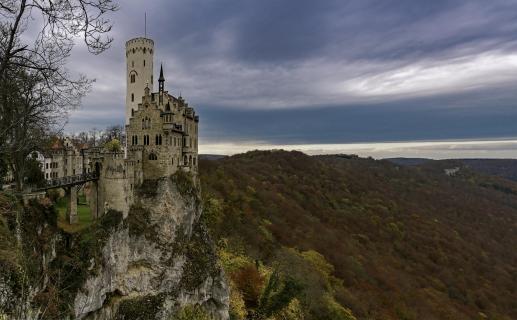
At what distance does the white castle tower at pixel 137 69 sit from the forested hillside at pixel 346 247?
23068 millimetres

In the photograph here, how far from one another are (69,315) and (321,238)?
194ft

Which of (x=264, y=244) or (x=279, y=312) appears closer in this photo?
(x=279, y=312)

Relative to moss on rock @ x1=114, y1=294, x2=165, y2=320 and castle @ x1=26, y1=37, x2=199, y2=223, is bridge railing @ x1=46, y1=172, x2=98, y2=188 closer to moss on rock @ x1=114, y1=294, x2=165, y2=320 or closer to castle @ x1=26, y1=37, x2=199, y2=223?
castle @ x1=26, y1=37, x2=199, y2=223

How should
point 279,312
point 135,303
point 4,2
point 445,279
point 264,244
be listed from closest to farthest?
point 4,2, point 135,303, point 279,312, point 264,244, point 445,279

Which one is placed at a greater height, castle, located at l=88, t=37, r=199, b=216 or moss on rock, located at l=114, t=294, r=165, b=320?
castle, located at l=88, t=37, r=199, b=216

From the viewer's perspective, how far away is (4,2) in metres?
9.71

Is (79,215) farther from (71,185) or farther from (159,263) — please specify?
(159,263)

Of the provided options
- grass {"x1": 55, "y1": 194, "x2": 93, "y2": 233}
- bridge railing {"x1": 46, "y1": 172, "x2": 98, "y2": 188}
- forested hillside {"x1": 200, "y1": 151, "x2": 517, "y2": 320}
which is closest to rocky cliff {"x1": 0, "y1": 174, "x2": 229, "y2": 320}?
grass {"x1": 55, "y1": 194, "x2": 93, "y2": 233}

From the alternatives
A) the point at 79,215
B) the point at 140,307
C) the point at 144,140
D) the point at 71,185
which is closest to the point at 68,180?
the point at 71,185

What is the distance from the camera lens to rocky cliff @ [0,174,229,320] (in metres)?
27.1

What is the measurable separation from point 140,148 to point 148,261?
11.0 metres

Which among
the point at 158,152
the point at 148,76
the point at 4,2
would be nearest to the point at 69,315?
the point at 158,152

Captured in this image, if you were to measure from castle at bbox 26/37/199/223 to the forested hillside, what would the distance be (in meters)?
18.0

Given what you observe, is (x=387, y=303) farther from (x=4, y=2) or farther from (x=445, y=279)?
(x=4, y=2)
